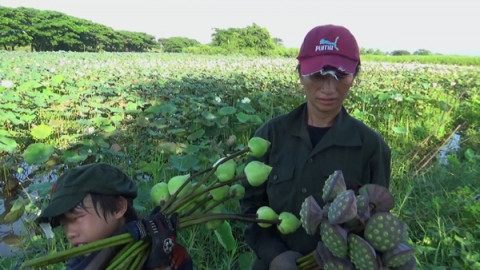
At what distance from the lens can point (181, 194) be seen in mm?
1174

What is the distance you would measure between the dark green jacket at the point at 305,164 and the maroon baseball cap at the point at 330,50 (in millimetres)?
204

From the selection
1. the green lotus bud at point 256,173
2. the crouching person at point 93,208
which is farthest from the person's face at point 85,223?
the green lotus bud at point 256,173

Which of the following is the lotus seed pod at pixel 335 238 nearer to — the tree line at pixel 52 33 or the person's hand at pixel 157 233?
the person's hand at pixel 157 233

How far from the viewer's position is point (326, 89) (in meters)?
1.39

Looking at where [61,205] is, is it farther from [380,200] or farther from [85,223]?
[380,200]

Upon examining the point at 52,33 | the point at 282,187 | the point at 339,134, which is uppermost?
the point at 339,134

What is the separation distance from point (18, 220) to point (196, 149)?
4.35 ft

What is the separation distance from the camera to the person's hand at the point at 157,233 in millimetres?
981

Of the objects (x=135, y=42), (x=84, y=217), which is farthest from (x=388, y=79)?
(x=135, y=42)

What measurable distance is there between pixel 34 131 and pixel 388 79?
734 centimetres

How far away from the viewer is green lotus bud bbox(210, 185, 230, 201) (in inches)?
44.8

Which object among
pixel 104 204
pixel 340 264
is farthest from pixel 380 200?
pixel 104 204

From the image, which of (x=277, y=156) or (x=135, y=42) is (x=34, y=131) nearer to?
(x=277, y=156)

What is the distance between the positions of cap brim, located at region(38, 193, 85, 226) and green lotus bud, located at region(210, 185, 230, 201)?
354mm
